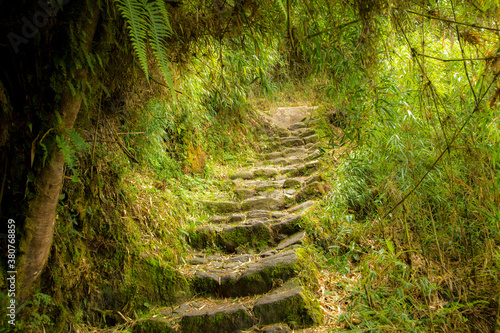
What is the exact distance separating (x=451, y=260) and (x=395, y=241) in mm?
376

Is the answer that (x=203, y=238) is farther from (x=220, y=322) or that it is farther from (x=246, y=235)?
(x=220, y=322)

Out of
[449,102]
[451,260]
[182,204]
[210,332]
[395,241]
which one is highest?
[449,102]

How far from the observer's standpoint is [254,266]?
2.67 metres

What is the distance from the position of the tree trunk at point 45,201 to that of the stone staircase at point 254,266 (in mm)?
1045

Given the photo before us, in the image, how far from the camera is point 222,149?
6.04 metres

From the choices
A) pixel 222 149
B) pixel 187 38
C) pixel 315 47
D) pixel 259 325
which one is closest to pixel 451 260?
pixel 259 325

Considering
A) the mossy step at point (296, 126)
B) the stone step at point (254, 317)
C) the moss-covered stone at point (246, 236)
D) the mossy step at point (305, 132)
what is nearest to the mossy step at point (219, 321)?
the stone step at point (254, 317)

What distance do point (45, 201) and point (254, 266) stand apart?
176cm

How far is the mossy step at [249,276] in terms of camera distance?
8.10 feet

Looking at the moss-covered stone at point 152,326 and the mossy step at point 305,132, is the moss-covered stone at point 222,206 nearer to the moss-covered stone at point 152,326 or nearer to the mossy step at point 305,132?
the moss-covered stone at point 152,326

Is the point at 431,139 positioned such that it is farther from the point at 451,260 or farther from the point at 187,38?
the point at 187,38

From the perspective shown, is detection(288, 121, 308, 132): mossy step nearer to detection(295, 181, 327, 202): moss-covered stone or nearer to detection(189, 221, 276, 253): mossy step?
detection(295, 181, 327, 202): moss-covered stone

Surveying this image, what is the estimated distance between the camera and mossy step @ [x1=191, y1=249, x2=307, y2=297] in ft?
8.10

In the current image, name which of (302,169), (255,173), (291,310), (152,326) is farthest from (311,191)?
(152,326)
